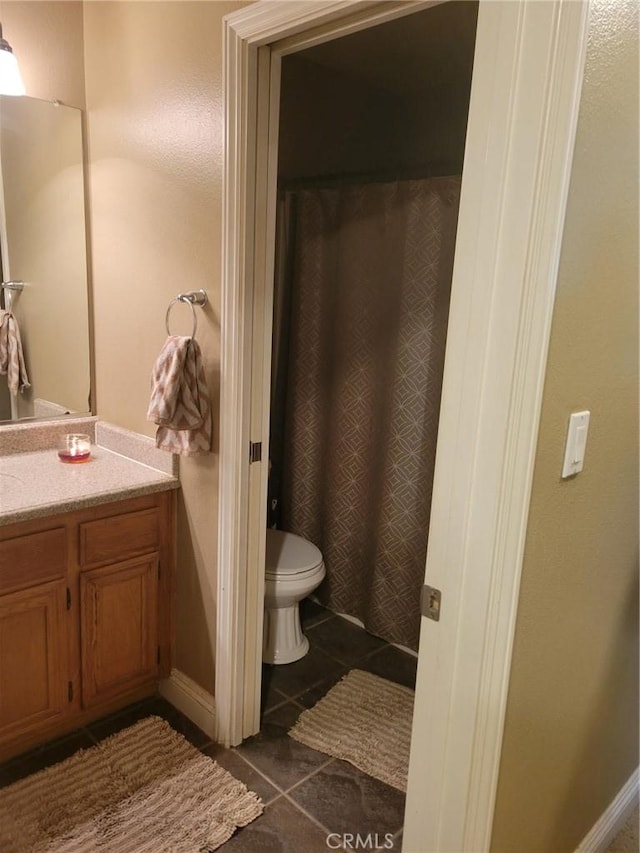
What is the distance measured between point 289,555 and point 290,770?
77 cm

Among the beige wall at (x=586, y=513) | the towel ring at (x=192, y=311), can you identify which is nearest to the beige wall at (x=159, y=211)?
the towel ring at (x=192, y=311)

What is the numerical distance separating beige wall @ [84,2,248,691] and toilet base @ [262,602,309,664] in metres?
0.41

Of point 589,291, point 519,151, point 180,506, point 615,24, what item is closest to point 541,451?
point 589,291

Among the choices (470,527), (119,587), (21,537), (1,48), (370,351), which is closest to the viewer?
(470,527)

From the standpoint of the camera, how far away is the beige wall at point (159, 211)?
5.60 feet

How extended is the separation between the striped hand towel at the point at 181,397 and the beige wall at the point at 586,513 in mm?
1066

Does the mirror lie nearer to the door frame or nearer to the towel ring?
the towel ring

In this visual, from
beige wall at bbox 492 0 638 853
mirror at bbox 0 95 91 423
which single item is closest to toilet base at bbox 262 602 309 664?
mirror at bbox 0 95 91 423

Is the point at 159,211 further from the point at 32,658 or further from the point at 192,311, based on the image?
the point at 32,658

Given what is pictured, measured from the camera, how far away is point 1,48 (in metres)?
1.78

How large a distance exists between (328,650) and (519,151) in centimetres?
217

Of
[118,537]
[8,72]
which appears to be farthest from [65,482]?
[8,72]

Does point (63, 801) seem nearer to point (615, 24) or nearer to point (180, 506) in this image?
point (180, 506)

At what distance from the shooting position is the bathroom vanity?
167 centimetres
